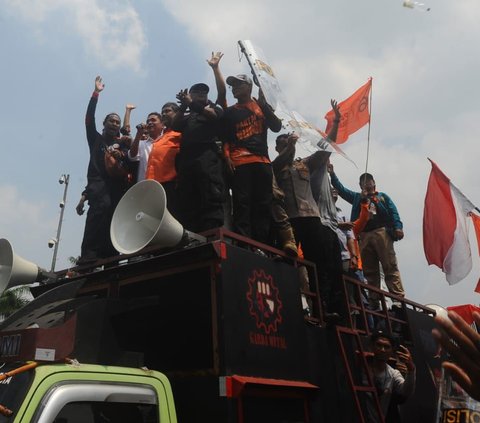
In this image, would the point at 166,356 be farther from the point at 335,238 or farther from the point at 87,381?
the point at 335,238

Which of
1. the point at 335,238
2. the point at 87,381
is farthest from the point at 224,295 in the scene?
the point at 335,238

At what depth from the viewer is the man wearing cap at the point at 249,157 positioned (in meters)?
4.92

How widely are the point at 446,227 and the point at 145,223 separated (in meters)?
6.46

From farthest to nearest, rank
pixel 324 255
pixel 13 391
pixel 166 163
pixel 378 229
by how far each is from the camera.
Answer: pixel 378 229 → pixel 166 163 → pixel 324 255 → pixel 13 391

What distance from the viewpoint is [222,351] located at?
10.5 ft

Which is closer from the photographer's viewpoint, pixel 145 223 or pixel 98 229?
pixel 145 223

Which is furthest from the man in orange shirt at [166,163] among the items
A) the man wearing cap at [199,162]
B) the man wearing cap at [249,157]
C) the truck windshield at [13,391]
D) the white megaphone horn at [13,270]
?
the truck windshield at [13,391]

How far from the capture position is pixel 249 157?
16.9ft

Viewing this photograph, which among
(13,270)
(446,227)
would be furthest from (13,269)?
(446,227)

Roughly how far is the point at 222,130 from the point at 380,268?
4009 millimetres

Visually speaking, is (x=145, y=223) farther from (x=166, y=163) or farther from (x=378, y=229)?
(x=378, y=229)

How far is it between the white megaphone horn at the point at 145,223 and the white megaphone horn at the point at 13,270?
770 mm

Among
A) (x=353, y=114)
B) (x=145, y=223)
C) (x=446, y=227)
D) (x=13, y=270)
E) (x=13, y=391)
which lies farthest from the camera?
(x=446, y=227)

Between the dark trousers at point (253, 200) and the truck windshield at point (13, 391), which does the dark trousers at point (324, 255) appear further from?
the truck windshield at point (13, 391)
